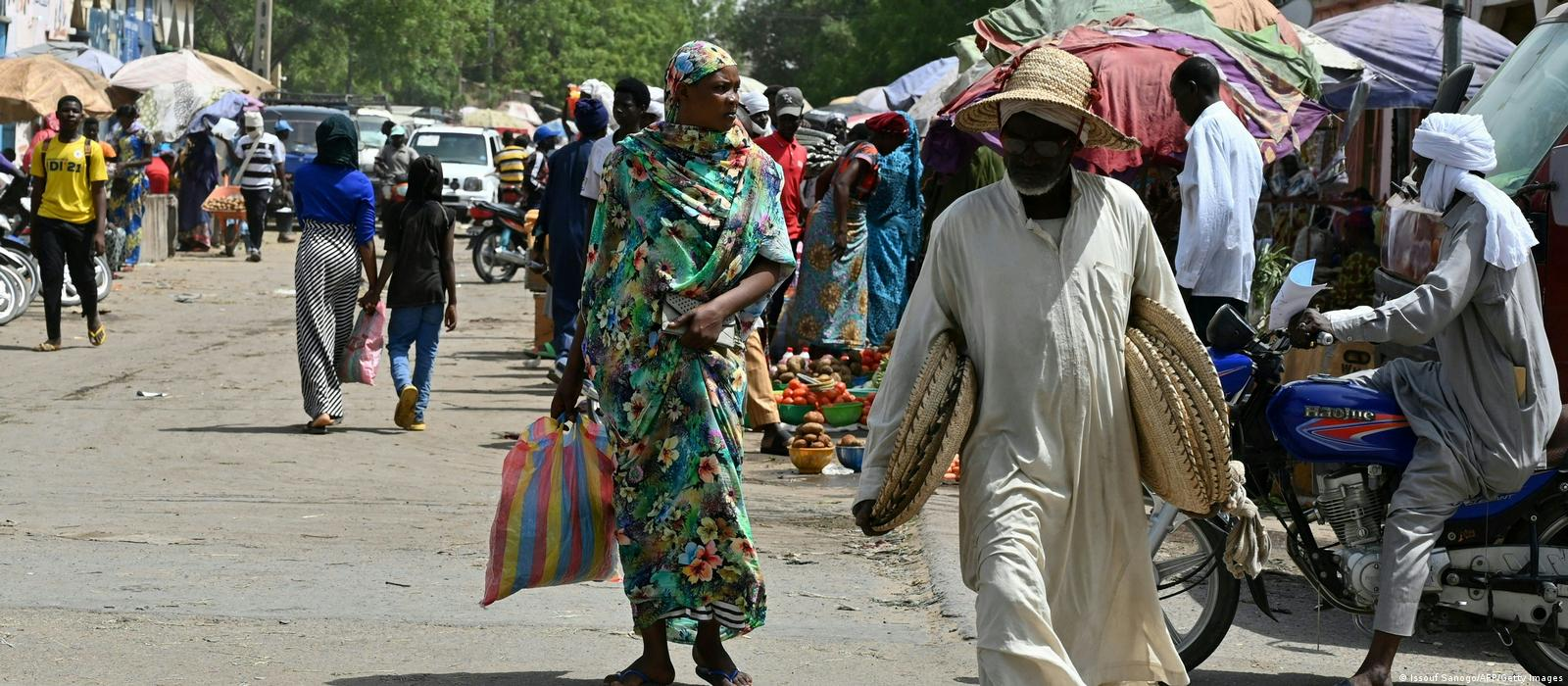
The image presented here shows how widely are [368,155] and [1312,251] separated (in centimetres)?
2208

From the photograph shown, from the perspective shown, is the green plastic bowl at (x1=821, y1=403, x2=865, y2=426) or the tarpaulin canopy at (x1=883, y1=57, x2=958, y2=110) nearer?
the green plastic bowl at (x1=821, y1=403, x2=865, y2=426)

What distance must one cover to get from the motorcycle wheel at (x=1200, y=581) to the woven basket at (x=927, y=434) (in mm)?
1545

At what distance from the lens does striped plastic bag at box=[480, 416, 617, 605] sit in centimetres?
523

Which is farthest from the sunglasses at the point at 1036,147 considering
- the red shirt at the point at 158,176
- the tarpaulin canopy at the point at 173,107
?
the tarpaulin canopy at the point at 173,107

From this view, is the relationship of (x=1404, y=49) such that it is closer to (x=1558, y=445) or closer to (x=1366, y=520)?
(x=1558, y=445)

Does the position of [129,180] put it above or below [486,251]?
above

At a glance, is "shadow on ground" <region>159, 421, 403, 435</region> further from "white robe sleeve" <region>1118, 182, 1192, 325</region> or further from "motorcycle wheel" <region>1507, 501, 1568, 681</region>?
"white robe sleeve" <region>1118, 182, 1192, 325</region>

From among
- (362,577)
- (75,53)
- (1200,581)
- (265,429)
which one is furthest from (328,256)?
(75,53)

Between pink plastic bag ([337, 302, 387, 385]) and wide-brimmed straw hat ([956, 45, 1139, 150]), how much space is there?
673 cm

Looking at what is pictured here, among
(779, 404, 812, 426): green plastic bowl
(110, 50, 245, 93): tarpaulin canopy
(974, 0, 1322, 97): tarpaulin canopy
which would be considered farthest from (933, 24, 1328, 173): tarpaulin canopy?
(110, 50, 245, 93): tarpaulin canopy

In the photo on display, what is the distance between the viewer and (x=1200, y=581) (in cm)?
549

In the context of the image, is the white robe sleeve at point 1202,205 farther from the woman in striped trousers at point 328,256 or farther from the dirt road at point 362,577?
the woman in striped trousers at point 328,256

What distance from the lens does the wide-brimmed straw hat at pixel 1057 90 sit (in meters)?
4.10

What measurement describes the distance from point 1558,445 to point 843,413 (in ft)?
19.2
